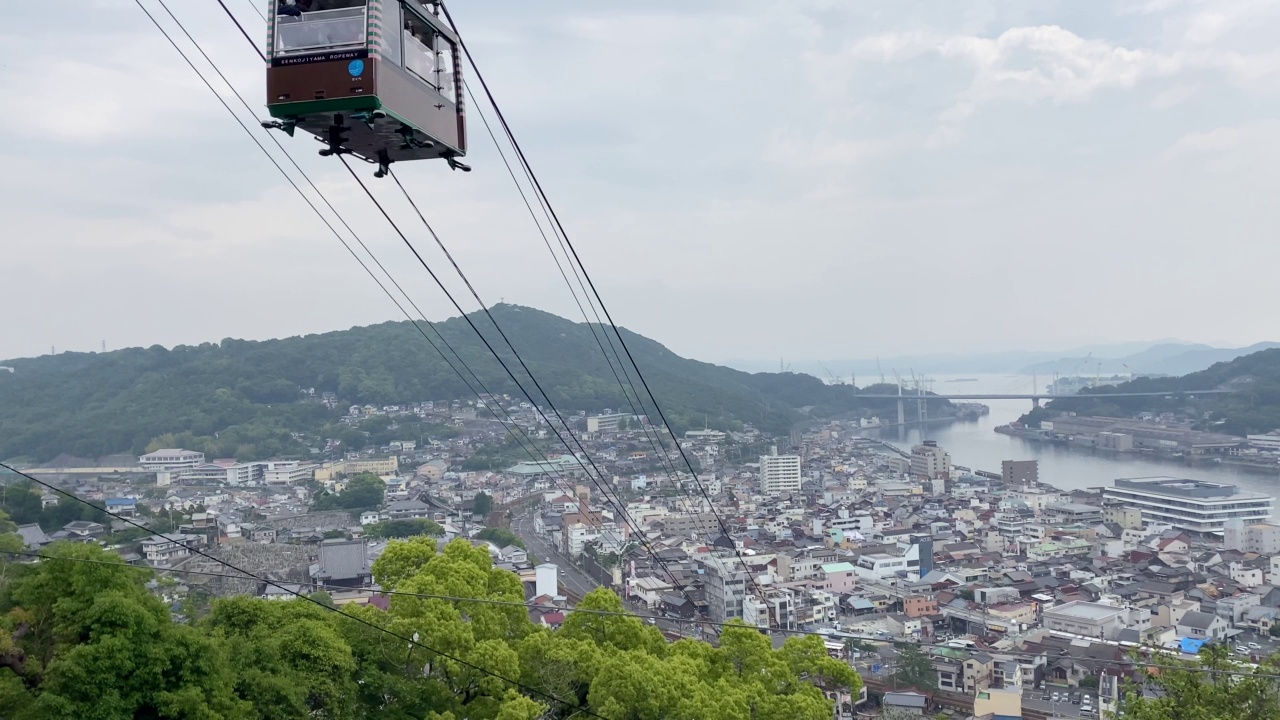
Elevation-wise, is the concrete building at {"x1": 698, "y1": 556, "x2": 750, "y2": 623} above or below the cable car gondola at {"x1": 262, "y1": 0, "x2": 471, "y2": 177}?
below

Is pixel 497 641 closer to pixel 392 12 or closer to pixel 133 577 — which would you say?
pixel 133 577

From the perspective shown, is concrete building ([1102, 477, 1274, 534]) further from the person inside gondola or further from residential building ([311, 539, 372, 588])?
the person inside gondola

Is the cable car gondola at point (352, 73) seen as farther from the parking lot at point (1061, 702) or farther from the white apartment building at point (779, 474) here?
the white apartment building at point (779, 474)

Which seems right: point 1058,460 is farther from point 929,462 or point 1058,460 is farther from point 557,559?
point 557,559

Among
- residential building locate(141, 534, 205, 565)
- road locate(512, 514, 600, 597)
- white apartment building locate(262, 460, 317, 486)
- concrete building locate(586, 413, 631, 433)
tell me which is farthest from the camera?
concrete building locate(586, 413, 631, 433)

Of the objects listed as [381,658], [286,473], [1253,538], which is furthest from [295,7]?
[286,473]

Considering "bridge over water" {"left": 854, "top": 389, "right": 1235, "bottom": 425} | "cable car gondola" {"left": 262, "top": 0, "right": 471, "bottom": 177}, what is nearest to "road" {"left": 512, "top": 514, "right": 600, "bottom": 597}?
"cable car gondola" {"left": 262, "top": 0, "right": 471, "bottom": 177}

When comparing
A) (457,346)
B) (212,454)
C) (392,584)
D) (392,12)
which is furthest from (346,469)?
(392,12)
